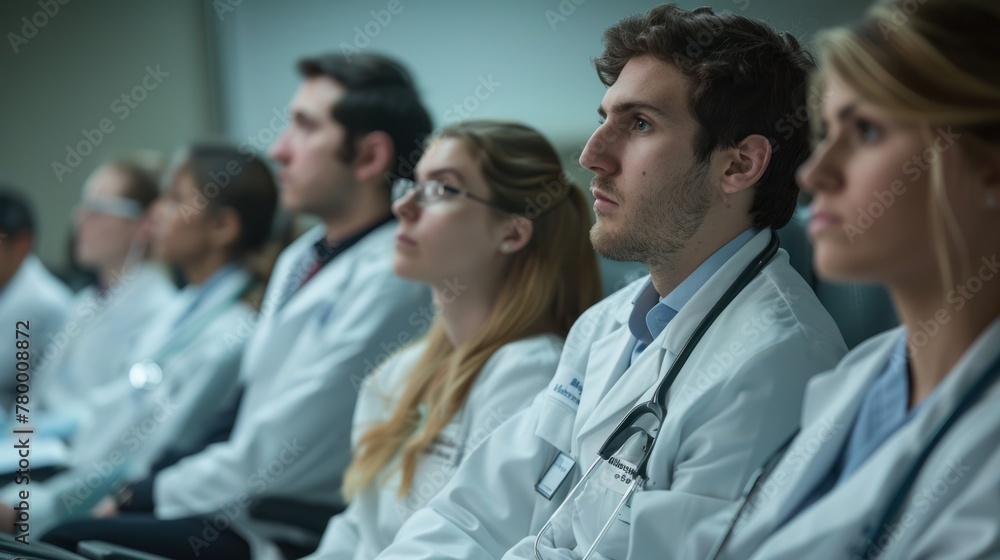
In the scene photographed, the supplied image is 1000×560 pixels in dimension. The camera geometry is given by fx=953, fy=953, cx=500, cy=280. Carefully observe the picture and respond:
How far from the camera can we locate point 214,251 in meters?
3.21

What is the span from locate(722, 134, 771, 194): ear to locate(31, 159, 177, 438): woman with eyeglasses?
2.56 metres

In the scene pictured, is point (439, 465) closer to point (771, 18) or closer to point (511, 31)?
point (771, 18)

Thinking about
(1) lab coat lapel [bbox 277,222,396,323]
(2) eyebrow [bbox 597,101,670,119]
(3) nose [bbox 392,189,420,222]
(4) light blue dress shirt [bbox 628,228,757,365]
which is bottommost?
(1) lab coat lapel [bbox 277,222,396,323]

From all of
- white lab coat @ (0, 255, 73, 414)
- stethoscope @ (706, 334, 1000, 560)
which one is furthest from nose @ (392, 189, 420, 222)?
white lab coat @ (0, 255, 73, 414)

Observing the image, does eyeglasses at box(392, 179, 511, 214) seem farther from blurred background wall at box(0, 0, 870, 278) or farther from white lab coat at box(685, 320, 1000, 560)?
white lab coat at box(685, 320, 1000, 560)

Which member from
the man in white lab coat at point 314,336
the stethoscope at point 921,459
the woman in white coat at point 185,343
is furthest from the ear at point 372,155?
the stethoscope at point 921,459

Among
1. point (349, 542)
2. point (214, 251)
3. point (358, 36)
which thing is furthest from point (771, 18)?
point (214, 251)

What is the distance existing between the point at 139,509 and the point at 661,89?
1815mm

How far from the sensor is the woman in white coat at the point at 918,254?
90cm

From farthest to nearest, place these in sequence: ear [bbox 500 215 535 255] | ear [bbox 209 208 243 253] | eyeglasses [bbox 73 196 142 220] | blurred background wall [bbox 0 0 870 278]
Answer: eyeglasses [bbox 73 196 142 220], ear [bbox 209 208 243 253], blurred background wall [bbox 0 0 870 278], ear [bbox 500 215 535 255]

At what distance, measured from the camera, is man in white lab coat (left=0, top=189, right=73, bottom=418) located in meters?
3.33

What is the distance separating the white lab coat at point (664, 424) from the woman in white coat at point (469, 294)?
0.17 metres

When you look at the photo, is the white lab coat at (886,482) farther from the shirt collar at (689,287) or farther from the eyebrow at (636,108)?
the eyebrow at (636,108)

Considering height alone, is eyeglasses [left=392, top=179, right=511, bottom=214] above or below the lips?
below
